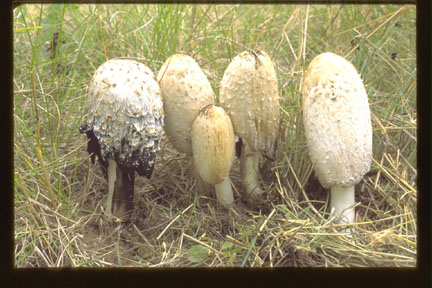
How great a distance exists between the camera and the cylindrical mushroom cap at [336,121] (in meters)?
1.53

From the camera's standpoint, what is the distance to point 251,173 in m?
1.85

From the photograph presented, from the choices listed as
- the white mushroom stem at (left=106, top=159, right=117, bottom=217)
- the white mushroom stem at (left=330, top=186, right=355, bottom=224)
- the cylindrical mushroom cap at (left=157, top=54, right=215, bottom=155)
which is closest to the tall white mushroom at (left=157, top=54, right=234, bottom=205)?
the cylindrical mushroom cap at (left=157, top=54, right=215, bottom=155)

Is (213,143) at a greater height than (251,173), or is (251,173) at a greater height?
(213,143)

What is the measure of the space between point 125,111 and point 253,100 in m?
0.42

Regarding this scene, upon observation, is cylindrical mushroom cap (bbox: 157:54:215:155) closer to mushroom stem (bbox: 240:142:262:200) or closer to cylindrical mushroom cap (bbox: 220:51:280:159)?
cylindrical mushroom cap (bbox: 220:51:280:159)

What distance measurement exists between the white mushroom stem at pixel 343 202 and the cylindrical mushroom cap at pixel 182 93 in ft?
1.77

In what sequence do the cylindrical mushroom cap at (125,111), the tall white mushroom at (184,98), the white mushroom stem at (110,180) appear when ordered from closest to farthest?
1. the cylindrical mushroom cap at (125,111)
2. the tall white mushroom at (184,98)
3. the white mushroom stem at (110,180)

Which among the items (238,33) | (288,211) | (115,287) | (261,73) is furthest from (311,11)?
(115,287)

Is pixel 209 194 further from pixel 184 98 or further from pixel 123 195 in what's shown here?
pixel 184 98

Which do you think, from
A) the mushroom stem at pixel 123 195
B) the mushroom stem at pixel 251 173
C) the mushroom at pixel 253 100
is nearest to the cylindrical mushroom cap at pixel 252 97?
the mushroom at pixel 253 100

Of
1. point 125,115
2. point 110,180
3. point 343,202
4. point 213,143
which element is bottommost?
point 343,202

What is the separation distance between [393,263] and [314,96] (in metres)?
0.56

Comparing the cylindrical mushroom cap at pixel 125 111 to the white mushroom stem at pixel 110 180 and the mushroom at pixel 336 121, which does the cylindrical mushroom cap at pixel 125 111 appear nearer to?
the white mushroom stem at pixel 110 180

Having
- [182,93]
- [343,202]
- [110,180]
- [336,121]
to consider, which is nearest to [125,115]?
[182,93]
